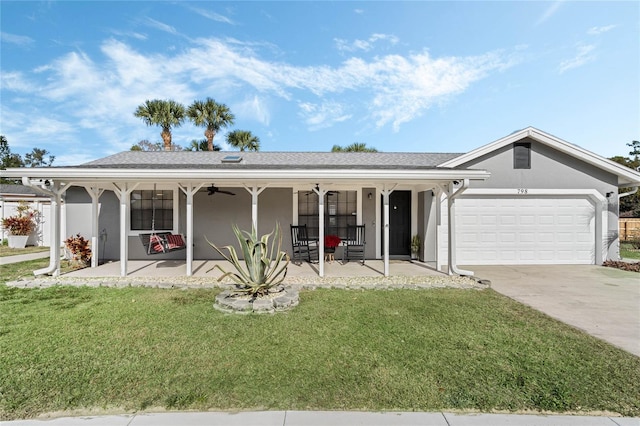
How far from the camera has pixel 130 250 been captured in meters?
8.93

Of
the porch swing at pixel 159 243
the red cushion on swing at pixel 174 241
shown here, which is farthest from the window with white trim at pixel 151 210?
the porch swing at pixel 159 243

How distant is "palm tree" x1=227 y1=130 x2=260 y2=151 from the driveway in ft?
53.2

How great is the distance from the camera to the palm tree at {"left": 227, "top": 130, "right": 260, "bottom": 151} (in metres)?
19.8

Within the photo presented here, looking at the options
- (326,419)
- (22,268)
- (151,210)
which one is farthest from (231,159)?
(326,419)

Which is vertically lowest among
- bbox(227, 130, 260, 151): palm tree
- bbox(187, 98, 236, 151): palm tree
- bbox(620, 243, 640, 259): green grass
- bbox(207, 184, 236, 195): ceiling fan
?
bbox(620, 243, 640, 259): green grass

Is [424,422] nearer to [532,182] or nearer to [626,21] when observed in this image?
[532,182]

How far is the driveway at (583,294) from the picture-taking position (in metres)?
4.03

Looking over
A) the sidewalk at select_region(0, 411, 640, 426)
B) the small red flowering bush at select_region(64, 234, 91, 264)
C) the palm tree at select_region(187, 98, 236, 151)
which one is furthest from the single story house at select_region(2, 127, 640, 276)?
the palm tree at select_region(187, 98, 236, 151)

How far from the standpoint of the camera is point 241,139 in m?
19.8

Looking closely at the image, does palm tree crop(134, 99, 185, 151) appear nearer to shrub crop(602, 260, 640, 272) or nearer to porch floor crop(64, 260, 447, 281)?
porch floor crop(64, 260, 447, 281)

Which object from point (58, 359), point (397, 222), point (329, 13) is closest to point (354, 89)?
point (329, 13)

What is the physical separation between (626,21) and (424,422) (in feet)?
33.8

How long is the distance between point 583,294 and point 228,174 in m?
7.65

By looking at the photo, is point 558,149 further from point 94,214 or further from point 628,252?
point 94,214
